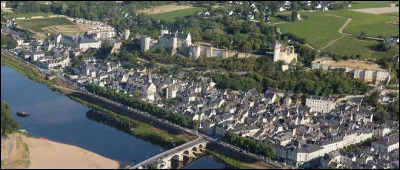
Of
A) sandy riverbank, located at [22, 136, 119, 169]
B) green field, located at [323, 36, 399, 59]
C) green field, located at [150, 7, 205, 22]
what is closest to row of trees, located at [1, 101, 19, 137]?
sandy riverbank, located at [22, 136, 119, 169]

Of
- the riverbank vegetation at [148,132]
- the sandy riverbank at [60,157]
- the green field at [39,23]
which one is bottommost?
the riverbank vegetation at [148,132]

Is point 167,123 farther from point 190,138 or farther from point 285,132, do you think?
point 285,132

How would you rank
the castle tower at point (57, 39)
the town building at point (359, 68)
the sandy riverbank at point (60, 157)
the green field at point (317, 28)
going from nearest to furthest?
the sandy riverbank at point (60, 157) < the town building at point (359, 68) < the green field at point (317, 28) < the castle tower at point (57, 39)

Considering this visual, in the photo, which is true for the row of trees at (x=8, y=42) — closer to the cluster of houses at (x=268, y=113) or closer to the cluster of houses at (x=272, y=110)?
the cluster of houses at (x=272, y=110)

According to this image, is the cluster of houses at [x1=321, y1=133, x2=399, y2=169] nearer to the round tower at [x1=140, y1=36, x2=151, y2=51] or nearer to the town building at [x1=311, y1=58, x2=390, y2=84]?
the town building at [x1=311, y1=58, x2=390, y2=84]

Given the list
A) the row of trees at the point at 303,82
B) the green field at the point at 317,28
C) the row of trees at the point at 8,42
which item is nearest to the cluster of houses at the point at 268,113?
the row of trees at the point at 303,82

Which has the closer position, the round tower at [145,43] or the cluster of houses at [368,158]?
the cluster of houses at [368,158]
